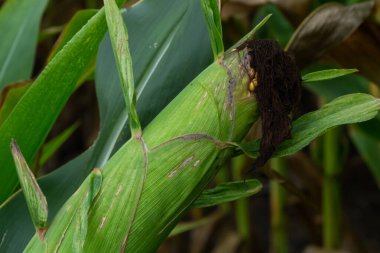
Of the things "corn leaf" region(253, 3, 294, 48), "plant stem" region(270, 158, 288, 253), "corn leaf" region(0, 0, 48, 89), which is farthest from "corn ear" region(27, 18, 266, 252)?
"plant stem" region(270, 158, 288, 253)

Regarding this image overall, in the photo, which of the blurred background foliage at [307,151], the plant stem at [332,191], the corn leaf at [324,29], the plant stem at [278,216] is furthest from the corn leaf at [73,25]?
the plant stem at [278,216]

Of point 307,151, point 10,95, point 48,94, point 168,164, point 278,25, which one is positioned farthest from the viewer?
point 307,151

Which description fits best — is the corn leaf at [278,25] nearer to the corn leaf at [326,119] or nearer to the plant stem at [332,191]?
the plant stem at [332,191]

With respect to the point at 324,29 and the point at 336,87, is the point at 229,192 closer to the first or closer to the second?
the point at 324,29

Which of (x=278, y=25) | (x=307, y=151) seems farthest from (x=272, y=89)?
(x=307, y=151)

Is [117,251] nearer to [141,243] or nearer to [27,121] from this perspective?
[141,243]

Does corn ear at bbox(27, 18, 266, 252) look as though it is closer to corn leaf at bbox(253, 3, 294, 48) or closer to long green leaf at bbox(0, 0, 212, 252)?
long green leaf at bbox(0, 0, 212, 252)

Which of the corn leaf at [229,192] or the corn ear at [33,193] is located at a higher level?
the corn ear at [33,193]
